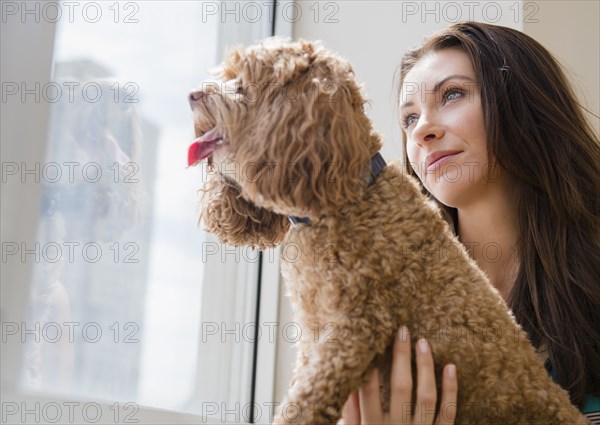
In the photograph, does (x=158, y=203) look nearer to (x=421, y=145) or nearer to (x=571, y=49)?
(x=421, y=145)

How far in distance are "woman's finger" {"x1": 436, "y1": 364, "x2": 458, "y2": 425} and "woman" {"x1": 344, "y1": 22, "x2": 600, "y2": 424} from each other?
1.33ft

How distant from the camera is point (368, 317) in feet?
2.96

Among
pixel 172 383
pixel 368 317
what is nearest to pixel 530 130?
pixel 368 317

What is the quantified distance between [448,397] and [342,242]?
0.84 feet

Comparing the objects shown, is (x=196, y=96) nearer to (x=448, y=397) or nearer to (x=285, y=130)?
(x=285, y=130)

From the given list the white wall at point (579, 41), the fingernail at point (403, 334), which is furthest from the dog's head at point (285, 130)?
the white wall at point (579, 41)

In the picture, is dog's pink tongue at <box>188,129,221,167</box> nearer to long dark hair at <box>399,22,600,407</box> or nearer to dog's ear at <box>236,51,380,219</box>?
dog's ear at <box>236,51,380,219</box>

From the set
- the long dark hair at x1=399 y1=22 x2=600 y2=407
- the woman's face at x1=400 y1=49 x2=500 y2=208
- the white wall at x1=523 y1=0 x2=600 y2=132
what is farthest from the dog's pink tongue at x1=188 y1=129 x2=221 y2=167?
the white wall at x1=523 y1=0 x2=600 y2=132

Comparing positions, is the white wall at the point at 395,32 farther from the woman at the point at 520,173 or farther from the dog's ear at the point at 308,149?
the dog's ear at the point at 308,149

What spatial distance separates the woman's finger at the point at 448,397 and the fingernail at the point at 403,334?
74 millimetres

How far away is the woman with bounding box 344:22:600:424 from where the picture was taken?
135 centimetres

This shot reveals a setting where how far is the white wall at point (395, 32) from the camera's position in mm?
1985

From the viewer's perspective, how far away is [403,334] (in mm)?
922

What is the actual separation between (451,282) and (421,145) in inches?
19.7
